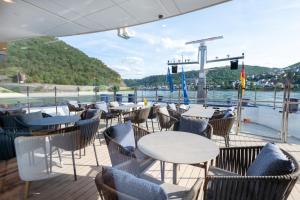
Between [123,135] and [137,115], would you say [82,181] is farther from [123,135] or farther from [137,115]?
[137,115]

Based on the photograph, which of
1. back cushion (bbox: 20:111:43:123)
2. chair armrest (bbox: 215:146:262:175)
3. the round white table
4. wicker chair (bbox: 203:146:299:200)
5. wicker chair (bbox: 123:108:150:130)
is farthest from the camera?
wicker chair (bbox: 123:108:150:130)

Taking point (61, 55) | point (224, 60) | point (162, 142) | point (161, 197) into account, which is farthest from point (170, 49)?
point (161, 197)

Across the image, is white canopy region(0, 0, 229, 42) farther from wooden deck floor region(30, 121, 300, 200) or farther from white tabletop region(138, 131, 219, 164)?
wooden deck floor region(30, 121, 300, 200)

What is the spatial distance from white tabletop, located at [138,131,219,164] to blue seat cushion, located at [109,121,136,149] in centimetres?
35

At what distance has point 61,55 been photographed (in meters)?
21.3

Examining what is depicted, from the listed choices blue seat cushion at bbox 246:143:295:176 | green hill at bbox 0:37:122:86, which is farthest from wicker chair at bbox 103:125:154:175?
green hill at bbox 0:37:122:86

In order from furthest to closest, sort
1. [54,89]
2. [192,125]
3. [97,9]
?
[54,89], [97,9], [192,125]

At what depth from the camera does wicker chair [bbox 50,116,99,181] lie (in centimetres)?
237

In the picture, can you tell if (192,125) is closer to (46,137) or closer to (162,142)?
(162,142)

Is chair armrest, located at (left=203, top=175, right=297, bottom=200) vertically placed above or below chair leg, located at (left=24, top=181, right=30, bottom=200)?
above

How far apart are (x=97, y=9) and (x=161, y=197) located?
11.4 ft

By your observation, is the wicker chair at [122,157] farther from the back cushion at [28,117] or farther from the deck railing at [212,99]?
the deck railing at [212,99]

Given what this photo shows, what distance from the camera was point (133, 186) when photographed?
99cm

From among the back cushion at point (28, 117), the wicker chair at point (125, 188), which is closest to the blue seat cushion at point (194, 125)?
the wicker chair at point (125, 188)
